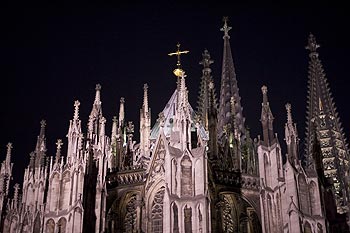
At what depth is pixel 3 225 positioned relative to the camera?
42.6m

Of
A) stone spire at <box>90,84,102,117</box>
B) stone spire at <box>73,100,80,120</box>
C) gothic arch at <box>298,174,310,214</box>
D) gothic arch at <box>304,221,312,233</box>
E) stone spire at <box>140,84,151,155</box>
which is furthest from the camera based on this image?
stone spire at <box>140,84,151,155</box>

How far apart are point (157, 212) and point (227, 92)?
2126 cm

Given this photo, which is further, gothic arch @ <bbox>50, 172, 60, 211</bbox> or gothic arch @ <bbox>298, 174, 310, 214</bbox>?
gothic arch @ <bbox>50, 172, 60, 211</bbox>

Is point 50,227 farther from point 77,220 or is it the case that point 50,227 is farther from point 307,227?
point 307,227

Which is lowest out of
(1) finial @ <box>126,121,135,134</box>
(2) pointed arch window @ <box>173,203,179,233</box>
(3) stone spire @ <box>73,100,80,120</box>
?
(2) pointed arch window @ <box>173,203,179,233</box>

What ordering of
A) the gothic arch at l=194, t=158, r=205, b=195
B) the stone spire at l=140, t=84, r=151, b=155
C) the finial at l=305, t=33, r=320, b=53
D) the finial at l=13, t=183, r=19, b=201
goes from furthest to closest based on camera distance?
the finial at l=305, t=33, r=320, b=53 → the stone spire at l=140, t=84, r=151, b=155 → the finial at l=13, t=183, r=19, b=201 → the gothic arch at l=194, t=158, r=205, b=195

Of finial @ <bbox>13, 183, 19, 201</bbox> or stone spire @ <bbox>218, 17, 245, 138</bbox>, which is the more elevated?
stone spire @ <bbox>218, 17, 245, 138</bbox>

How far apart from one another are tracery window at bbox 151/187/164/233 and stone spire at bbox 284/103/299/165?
695cm

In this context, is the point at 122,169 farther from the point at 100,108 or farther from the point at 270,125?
the point at 270,125

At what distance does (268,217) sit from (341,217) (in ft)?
19.5

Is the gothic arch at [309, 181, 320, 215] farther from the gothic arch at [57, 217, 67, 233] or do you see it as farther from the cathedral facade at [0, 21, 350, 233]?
the gothic arch at [57, 217, 67, 233]

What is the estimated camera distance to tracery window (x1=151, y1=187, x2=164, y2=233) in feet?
129

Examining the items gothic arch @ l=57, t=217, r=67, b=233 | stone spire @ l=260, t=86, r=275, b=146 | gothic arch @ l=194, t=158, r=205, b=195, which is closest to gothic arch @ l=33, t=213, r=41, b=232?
gothic arch @ l=57, t=217, r=67, b=233

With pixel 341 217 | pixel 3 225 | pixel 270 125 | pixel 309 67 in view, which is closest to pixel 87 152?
pixel 3 225
